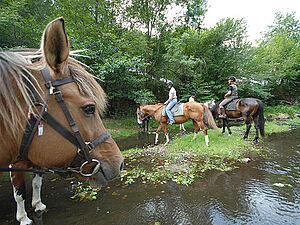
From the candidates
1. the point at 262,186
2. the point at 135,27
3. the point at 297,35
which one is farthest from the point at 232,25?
the point at 297,35

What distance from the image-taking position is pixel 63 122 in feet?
3.66

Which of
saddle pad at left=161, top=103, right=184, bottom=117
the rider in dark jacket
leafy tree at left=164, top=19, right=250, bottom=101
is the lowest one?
saddle pad at left=161, top=103, right=184, bottom=117


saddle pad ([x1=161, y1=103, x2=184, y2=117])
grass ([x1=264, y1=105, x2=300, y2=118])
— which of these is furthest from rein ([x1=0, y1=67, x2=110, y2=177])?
grass ([x1=264, y1=105, x2=300, y2=118])

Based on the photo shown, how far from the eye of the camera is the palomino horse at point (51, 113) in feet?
3.18

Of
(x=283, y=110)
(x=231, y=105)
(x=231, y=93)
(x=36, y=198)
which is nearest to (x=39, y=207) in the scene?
(x=36, y=198)

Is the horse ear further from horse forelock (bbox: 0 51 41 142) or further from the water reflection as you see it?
the water reflection

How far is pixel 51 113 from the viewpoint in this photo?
3.54 ft

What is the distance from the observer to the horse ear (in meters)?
0.87

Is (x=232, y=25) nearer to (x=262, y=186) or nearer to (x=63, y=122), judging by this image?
(x=262, y=186)

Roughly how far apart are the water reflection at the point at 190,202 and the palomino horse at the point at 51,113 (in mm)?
1427

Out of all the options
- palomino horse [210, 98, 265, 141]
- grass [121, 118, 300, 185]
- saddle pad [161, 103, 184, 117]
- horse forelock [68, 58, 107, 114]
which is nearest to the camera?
horse forelock [68, 58, 107, 114]

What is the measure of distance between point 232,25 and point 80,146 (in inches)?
800

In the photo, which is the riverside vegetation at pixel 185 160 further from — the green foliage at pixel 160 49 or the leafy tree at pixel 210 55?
the leafy tree at pixel 210 55

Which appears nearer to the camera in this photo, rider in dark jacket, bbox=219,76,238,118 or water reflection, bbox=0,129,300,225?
water reflection, bbox=0,129,300,225
